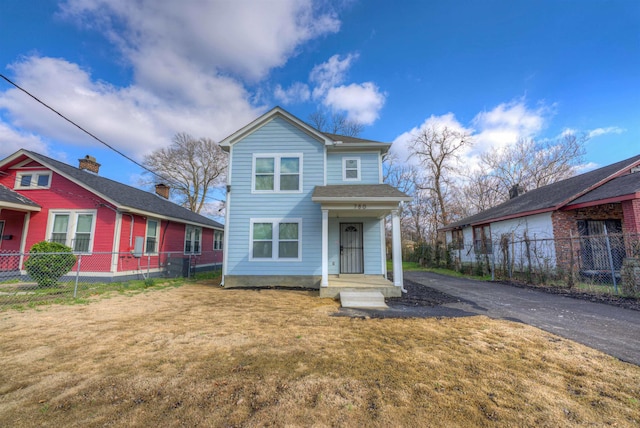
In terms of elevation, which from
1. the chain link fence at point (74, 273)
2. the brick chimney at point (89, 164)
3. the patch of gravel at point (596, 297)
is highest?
the brick chimney at point (89, 164)

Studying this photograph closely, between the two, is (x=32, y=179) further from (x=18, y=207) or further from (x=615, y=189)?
(x=615, y=189)

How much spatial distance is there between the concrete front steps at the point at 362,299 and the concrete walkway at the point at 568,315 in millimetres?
1234

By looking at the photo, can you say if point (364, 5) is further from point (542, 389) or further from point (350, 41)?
point (542, 389)

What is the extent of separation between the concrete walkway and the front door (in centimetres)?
344

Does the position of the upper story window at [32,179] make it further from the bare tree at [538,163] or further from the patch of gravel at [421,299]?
the bare tree at [538,163]

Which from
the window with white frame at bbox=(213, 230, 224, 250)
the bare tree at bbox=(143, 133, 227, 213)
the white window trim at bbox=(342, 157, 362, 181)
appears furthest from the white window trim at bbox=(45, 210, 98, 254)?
the bare tree at bbox=(143, 133, 227, 213)

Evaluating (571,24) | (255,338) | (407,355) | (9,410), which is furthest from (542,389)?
(571,24)

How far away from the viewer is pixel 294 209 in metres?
9.31

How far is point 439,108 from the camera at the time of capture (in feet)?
53.9

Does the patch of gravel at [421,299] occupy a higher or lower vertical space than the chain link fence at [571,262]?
lower

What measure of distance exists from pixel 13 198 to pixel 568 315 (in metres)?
17.8

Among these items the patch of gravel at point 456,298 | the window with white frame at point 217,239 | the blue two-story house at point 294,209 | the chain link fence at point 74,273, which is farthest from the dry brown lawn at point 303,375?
the window with white frame at point 217,239

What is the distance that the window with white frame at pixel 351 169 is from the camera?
32.3ft

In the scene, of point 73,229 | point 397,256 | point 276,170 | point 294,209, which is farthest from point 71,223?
point 397,256
